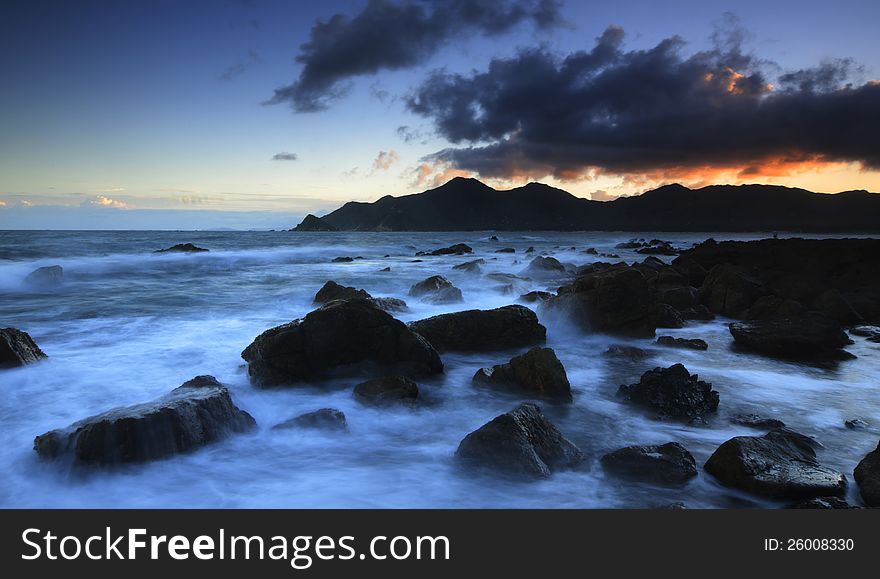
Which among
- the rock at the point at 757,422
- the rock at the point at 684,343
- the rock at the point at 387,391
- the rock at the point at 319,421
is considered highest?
the rock at the point at 684,343

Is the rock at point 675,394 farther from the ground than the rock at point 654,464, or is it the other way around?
the rock at point 675,394

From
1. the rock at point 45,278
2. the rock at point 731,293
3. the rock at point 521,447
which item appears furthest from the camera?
the rock at point 45,278

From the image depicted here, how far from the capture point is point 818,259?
17500 millimetres

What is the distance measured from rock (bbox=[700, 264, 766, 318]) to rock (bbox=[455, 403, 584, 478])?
976 cm

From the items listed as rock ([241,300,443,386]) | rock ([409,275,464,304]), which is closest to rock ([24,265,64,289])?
rock ([409,275,464,304])

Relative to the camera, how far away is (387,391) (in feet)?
21.4

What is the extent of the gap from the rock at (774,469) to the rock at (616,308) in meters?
5.37

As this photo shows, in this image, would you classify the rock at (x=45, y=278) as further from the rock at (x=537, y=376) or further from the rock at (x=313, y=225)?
the rock at (x=313, y=225)

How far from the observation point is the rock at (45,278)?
62.3 feet

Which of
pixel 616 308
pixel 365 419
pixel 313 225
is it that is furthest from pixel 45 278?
pixel 313 225

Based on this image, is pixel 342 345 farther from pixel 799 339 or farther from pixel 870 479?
pixel 799 339

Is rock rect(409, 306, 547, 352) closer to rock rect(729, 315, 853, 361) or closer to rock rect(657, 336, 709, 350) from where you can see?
rock rect(657, 336, 709, 350)

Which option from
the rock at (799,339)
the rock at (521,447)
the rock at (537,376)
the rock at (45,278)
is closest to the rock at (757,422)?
the rock at (537,376)

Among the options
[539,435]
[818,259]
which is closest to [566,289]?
[539,435]
